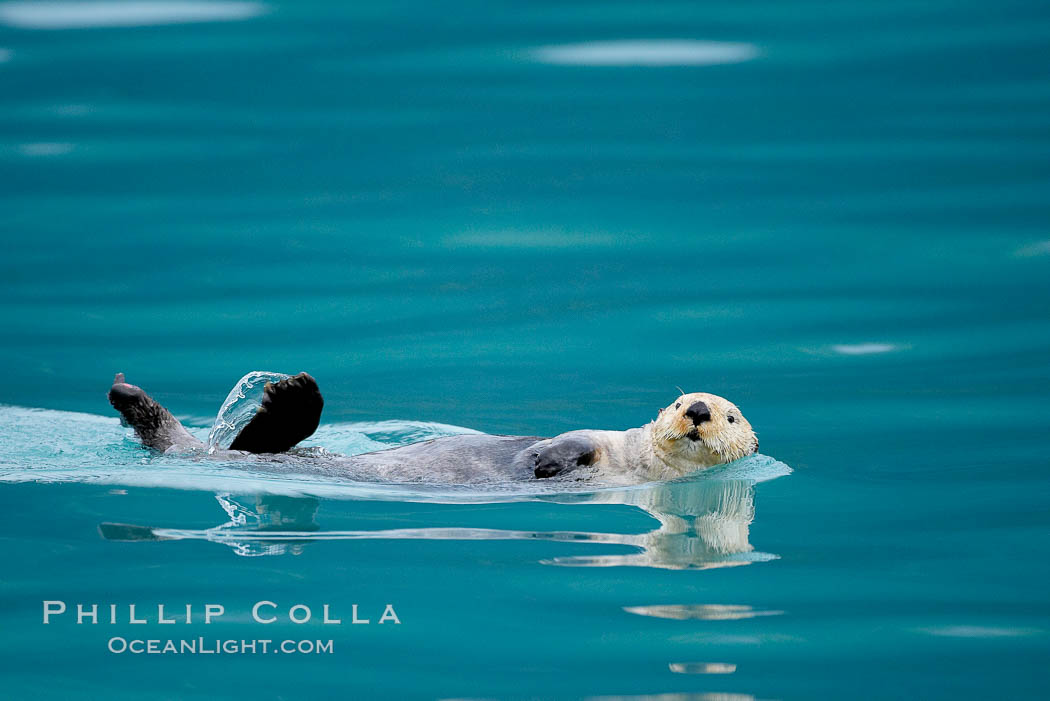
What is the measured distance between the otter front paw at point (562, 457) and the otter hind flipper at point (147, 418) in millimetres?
1904

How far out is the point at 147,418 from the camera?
623cm

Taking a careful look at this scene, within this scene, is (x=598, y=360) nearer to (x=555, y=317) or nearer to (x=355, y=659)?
(x=555, y=317)

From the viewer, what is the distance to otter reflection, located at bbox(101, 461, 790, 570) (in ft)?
15.1

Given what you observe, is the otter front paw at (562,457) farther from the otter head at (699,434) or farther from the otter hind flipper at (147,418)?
the otter hind flipper at (147,418)

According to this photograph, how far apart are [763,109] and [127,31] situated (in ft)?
18.1

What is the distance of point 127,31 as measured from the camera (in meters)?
10.5

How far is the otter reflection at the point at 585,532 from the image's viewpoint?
15.1ft

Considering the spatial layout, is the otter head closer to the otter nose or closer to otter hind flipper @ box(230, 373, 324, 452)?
the otter nose

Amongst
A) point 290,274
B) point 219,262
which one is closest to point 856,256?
point 290,274

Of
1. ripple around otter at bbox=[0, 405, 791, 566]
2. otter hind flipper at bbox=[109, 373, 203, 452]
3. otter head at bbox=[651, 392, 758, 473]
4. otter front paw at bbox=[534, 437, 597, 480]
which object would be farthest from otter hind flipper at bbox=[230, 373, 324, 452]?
otter head at bbox=[651, 392, 758, 473]

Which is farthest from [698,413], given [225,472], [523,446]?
[225,472]

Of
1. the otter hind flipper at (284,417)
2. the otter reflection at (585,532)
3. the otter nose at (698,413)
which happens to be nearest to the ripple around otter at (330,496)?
the otter reflection at (585,532)

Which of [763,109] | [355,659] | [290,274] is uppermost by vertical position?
[763,109]

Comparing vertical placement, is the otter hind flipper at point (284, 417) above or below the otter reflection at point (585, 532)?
above
